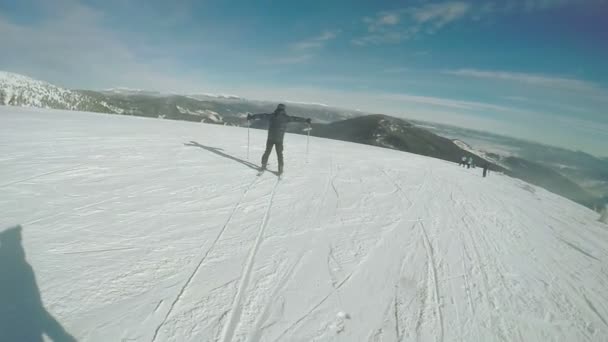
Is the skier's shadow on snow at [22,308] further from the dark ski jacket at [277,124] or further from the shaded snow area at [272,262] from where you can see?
the dark ski jacket at [277,124]

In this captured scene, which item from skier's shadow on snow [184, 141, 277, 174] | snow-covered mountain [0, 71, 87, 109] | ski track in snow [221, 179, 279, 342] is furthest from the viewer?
snow-covered mountain [0, 71, 87, 109]

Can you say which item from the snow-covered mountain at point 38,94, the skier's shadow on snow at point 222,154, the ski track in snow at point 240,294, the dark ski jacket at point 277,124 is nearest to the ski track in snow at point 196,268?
the ski track in snow at point 240,294

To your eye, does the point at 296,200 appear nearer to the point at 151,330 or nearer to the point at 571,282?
the point at 151,330

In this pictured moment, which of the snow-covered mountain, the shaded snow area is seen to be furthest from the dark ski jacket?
the snow-covered mountain

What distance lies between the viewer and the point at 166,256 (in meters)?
3.65

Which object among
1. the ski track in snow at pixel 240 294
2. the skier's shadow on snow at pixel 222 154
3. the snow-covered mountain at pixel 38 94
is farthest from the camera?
the snow-covered mountain at pixel 38 94

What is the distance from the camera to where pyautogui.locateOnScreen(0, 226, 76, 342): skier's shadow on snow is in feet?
7.52

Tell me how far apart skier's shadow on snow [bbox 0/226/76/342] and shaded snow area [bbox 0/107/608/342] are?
0.02m

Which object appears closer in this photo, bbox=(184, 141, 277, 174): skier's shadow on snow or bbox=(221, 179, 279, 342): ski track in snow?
bbox=(221, 179, 279, 342): ski track in snow

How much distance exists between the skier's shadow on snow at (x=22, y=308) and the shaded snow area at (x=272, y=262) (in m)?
0.02

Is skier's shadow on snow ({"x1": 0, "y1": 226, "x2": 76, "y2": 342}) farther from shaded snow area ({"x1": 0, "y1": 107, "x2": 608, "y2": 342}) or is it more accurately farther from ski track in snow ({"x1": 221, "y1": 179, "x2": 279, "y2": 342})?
ski track in snow ({"x1": 221, "y1": 179, "x2": 279, "y2": 342})

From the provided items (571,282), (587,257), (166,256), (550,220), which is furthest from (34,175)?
(550,220)

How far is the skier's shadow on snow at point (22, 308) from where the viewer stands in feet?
7.52

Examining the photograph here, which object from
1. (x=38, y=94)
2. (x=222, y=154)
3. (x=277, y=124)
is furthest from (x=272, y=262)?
(x=38, y=94)
